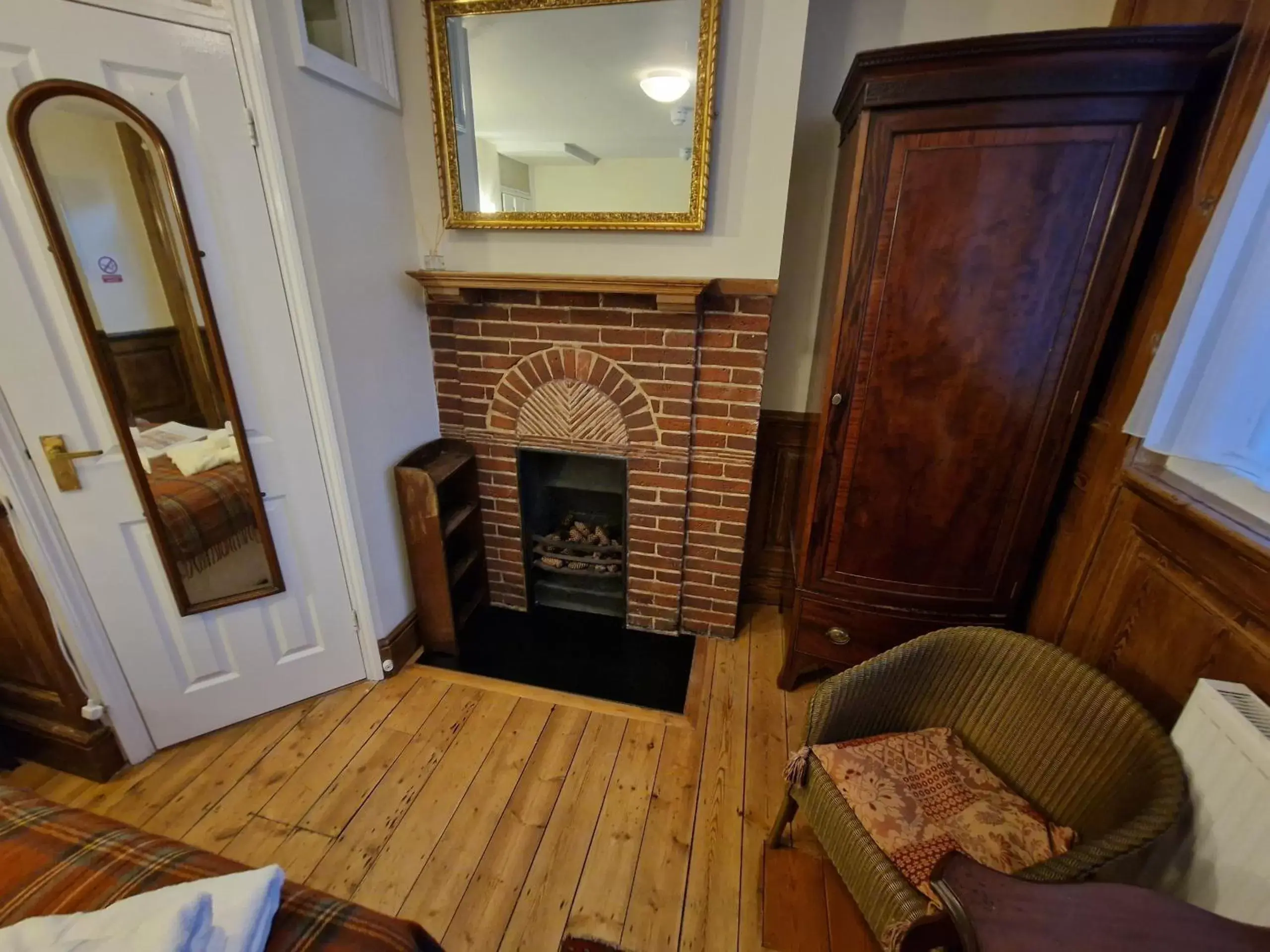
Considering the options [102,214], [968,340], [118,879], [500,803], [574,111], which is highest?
[574,111]

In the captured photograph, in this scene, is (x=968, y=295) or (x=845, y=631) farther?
(x=845, y=631)

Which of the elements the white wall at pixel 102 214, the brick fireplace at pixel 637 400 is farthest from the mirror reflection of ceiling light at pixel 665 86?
the white wall at pixel 102 214

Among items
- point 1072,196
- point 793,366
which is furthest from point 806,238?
point 1072,196

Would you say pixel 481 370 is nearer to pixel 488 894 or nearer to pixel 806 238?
pixel 806 238

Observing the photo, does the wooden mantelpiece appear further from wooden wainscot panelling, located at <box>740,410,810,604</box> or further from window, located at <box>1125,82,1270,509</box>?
window, located at <box>1125,82,1270,509</box>

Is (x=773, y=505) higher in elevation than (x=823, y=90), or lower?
lower

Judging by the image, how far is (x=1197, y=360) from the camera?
1.10 m

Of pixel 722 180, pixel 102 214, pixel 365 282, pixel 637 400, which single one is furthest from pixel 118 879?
pixel 722 180

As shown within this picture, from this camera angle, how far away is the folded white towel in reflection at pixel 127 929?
0.63 meters

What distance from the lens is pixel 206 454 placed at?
156 cm

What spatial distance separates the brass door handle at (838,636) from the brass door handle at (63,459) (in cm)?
226

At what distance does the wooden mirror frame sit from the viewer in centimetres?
120

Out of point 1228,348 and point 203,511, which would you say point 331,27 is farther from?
point 1228,348

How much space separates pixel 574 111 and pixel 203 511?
1.75 m
